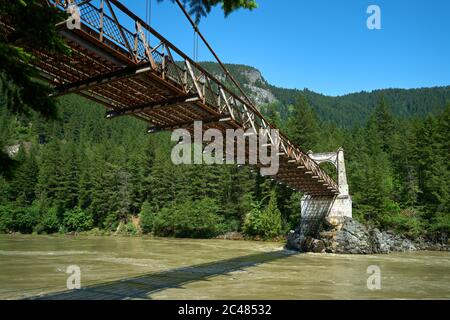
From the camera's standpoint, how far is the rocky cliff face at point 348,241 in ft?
99.0

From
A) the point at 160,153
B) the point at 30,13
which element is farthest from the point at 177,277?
the point at 160,153

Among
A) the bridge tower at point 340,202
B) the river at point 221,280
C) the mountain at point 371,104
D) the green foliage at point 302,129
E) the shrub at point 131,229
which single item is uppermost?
the mountain at point 371,104

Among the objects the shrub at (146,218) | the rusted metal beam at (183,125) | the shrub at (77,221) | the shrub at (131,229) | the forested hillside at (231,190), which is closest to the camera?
the rusted metal beam at (183,125)

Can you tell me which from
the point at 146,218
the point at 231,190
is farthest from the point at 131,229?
the point at 231,190

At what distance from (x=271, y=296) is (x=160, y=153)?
52.2 meters

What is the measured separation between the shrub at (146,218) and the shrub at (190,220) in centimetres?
108

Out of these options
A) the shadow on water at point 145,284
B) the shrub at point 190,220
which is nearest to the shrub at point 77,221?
the shrub at point 190,220

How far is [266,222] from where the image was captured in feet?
143

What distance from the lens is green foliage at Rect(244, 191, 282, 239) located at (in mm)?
43406

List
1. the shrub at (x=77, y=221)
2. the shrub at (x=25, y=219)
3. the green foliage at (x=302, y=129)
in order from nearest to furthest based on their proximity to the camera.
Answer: the green foliage at (x=302, y=129) → the shrub at (x=77, y=221) → the shrub at (x=25, y=219)

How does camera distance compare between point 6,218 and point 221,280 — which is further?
point 6,218

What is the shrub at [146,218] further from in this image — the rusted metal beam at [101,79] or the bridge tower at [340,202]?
the rusted metal beam at [101,79]

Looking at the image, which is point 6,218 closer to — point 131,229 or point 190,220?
point 131,229

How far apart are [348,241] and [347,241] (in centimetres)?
7
